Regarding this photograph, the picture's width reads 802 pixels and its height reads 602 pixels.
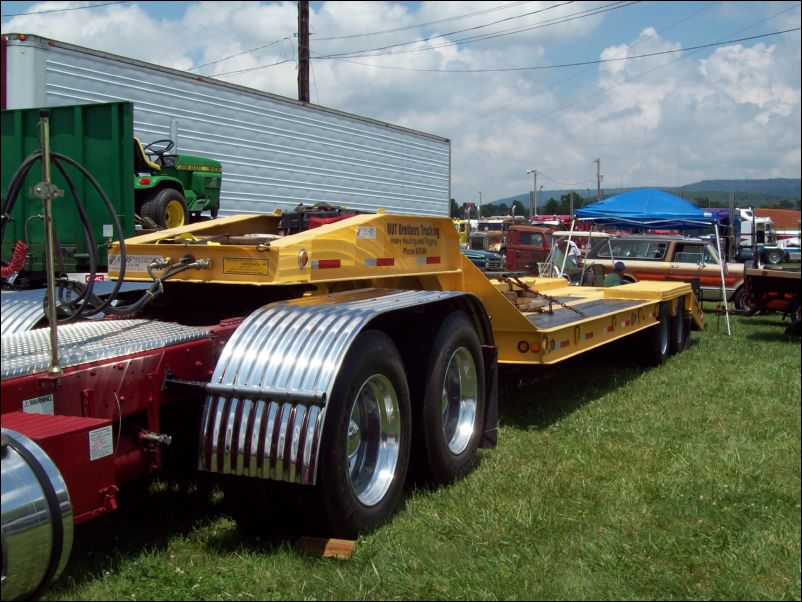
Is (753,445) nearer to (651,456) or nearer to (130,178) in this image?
(651,456)

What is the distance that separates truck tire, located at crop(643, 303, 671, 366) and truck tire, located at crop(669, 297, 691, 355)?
0.52 meters

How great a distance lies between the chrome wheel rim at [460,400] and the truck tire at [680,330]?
244 inches

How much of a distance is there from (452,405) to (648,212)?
42.7ft

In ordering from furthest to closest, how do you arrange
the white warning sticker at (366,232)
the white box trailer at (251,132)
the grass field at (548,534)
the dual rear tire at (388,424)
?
the white box trailer at (251,132) → the white warning sticker at (366,232) → the dual rear tire at (388,424) → the grass field at (548,534)

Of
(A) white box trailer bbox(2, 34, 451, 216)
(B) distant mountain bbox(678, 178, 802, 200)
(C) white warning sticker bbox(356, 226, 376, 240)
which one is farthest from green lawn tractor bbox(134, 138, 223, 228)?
(B) distant mountain bbox(678, 178, 802, 200)

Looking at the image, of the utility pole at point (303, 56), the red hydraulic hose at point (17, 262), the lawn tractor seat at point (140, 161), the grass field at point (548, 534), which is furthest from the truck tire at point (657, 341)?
the utility pole at point (303, 56)

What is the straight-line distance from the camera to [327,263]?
192 inches

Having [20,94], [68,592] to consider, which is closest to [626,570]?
[68,592]

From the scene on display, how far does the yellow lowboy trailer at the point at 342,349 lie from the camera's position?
12.2 feet

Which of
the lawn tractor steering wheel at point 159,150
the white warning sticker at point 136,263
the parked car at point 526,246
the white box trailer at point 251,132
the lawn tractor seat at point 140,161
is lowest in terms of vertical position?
the white warning sticker at point 136,263

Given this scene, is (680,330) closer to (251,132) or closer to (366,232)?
(366,232)

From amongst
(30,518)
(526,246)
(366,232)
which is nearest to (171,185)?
(366,232)

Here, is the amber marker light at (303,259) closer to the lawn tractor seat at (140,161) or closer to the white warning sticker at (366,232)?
the white warning sticker at (366,232)

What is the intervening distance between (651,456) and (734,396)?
2.17 meters
